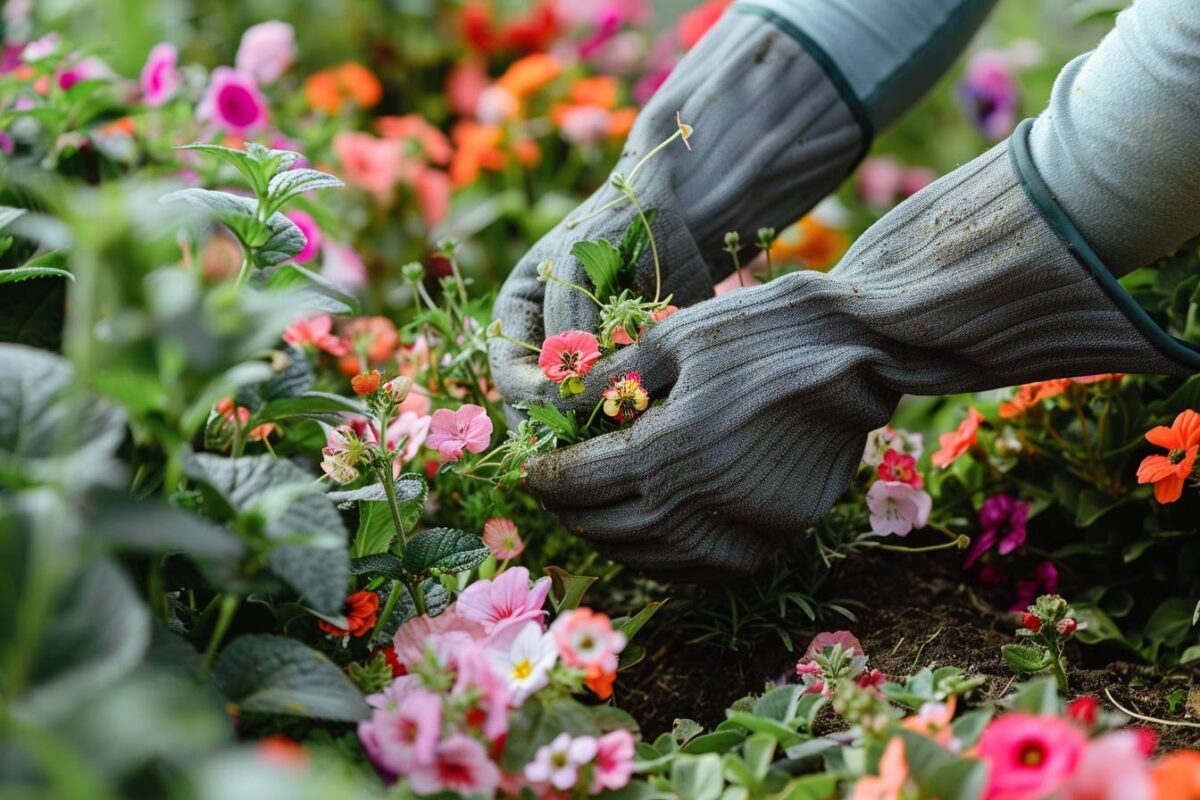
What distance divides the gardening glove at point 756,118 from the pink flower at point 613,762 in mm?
401

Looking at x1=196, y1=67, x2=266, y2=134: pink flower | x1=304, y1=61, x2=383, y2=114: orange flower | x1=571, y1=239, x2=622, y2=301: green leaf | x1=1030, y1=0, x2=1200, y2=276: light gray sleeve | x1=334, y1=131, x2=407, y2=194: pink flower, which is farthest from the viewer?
x1=304, y1=61, x2=383, y2=114: orange flower

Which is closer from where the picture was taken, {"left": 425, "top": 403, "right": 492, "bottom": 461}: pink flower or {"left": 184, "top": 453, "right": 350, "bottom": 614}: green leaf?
{"left": 184, "top": 453, "right": 350, "bottom": 614}: green leaf

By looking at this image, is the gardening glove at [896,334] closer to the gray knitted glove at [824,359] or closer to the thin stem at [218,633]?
the gray knitted glove at [824,359]

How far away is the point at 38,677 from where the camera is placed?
0.50 metres

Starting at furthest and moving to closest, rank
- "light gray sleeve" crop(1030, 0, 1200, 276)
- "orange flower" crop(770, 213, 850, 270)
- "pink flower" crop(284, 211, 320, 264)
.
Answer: "orange flower" crop(770, 213, 850, 270) → "pink flower" crop(284, 211, 320, 264) → "light gray sleeve" crop(1030, 0, 1200, 276)

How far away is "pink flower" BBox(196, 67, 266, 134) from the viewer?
140cm

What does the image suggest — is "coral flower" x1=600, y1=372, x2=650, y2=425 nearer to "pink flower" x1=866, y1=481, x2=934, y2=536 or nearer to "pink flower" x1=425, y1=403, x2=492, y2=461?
"pink flower" x1=425, y1=403, x2=492, y2=461

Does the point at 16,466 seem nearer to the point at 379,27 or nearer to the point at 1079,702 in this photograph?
the point at 1079,702

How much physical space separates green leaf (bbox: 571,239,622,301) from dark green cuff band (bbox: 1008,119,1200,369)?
0.94 feet

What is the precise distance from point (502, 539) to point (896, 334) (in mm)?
330

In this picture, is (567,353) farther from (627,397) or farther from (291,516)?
(291,516)

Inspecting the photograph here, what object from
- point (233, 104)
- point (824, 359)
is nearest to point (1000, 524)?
point (824, 359)

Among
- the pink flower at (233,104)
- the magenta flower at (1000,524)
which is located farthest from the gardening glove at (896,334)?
the pink flower at (233,104)

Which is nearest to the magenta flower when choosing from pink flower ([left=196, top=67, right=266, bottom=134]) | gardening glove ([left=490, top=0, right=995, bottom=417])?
gardening glove ([left=490, top=0, right=995, bottom=417])
